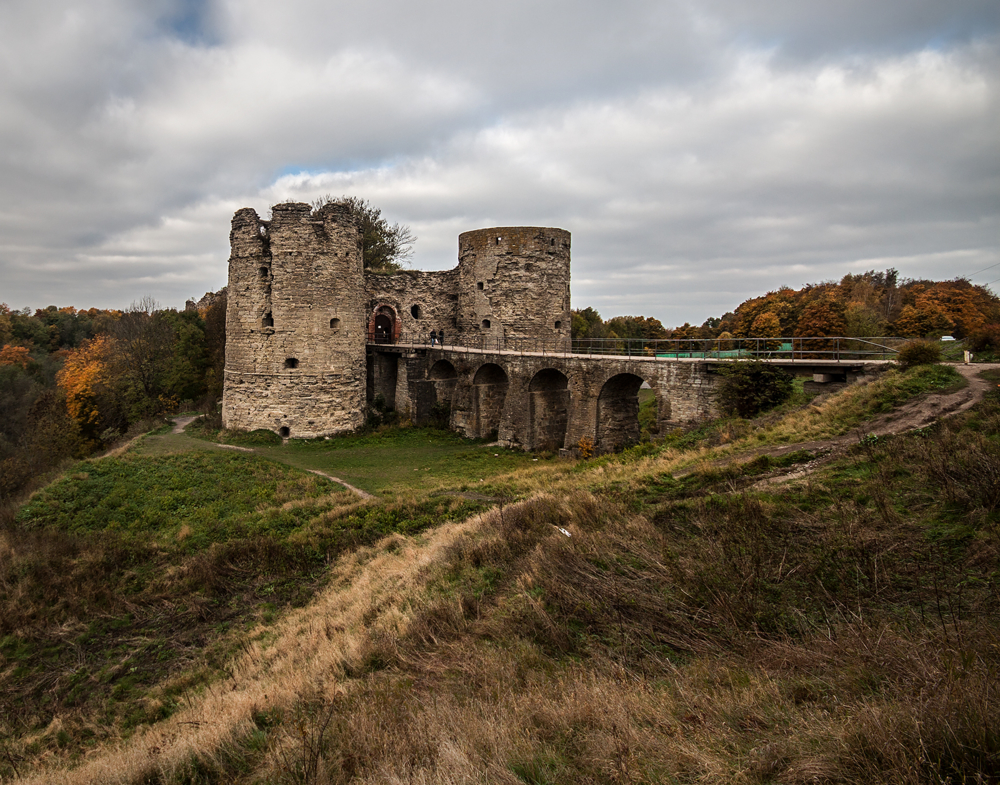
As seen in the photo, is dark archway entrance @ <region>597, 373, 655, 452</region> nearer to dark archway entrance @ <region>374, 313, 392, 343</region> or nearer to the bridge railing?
the bridge railing

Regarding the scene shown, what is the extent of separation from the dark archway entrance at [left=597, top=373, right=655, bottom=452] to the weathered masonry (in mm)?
49

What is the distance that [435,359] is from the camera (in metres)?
24.8

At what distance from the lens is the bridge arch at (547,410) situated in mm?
20656

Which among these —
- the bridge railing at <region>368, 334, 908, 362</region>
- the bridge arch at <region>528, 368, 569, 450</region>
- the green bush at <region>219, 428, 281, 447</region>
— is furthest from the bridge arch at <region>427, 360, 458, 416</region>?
the green bush at <region>219, 428, 281, 447</region>

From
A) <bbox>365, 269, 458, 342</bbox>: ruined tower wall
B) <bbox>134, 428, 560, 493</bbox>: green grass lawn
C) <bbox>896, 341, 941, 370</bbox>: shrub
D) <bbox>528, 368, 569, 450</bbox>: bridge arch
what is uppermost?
<bbox>365, 269, 458, 342</bbox>: ruined tower wall

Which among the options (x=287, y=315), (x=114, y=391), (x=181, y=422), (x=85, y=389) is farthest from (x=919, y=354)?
(x=85, y=389)

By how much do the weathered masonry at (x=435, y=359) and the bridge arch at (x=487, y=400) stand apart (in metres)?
0.04

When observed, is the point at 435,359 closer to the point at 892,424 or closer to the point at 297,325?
the point at 297,325

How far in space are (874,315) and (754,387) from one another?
62.5 feet

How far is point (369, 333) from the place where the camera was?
2736 cm

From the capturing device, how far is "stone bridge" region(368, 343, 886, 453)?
51.6 ft

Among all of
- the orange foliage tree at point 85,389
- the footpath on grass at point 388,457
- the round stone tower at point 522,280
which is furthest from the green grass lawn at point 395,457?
the orange foliage tree at point 85,389

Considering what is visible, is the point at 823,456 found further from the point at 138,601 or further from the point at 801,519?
the point at 138,601

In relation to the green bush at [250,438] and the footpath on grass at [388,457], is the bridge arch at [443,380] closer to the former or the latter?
the footpath on grass at [388,457]
